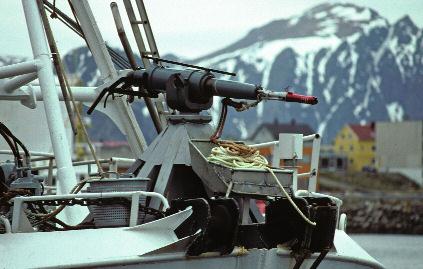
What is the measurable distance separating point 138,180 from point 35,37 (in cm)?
290

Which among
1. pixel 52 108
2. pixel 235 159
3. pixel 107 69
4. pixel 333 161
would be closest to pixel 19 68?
pixel 52 108

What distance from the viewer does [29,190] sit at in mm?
15250

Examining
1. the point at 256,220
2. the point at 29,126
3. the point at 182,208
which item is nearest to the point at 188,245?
the point at 182,208

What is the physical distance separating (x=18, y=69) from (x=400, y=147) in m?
161

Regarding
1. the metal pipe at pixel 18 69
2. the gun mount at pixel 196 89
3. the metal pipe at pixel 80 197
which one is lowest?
the metal pipe at pixel 80 197

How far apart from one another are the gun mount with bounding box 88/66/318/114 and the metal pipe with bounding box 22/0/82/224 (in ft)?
3.89

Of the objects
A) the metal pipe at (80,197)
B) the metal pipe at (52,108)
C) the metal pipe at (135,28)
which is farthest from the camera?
the metal pipe at (135,28)

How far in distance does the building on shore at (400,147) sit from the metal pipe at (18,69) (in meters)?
151

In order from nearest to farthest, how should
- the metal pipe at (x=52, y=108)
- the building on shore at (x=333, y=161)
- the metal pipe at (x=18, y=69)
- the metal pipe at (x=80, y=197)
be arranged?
1. the metal pipe at (x=80, y=197)
2. the metal pipe at (x=52, y=108)
3. the metal pipe at (x=18, y=69)
4. the building on shore at (x=333, y=161)

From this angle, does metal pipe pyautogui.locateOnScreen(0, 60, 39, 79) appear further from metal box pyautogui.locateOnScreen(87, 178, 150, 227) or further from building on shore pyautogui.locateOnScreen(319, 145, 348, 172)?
building on shore pyautogui.locateOnScreen(319, 145, 348, 172)

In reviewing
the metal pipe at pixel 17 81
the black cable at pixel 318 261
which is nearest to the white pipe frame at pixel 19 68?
the metal pipe at pixel 17 81

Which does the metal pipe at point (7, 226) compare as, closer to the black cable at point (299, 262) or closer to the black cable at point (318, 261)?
the black cable at point (299, 262)

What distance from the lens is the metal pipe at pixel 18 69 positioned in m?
15.8

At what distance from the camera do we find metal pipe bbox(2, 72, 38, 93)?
1666 cm
